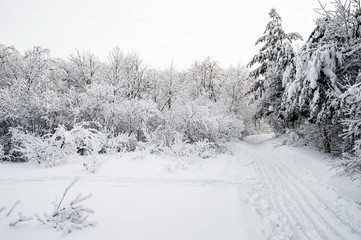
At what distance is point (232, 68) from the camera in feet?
103

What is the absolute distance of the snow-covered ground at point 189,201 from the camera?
353 cm

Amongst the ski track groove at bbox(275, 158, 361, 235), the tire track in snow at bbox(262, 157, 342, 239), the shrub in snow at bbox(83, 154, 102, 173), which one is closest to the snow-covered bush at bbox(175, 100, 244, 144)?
the ski track groove at bbox(275, 158, 361, 235)

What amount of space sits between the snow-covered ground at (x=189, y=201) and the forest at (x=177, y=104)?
106 centimetres

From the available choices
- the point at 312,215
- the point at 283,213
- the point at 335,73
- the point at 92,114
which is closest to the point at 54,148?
the point at 92,114

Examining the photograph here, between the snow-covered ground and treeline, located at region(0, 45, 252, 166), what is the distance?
1.77 m

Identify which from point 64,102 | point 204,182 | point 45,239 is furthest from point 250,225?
point 64,102

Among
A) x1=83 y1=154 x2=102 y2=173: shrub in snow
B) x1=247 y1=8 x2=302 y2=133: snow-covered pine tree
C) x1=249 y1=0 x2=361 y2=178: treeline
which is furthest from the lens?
x1=247 y1=8 x2=302 y2=133: snow-covered pine tree

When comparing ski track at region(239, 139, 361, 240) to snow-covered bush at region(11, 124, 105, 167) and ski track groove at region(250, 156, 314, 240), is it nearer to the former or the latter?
ski track groove at region(250, 156, 314, 240)

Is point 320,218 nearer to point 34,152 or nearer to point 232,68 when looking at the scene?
point 34,152

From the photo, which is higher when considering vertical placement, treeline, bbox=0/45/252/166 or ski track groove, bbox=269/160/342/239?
treeline, bbox=0/45/252/166

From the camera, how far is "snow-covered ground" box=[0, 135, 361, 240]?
3.53 metres

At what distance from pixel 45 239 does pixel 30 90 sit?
11295 millimetres

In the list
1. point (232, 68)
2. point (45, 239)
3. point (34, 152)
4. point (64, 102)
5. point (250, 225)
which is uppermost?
point (232, 68)

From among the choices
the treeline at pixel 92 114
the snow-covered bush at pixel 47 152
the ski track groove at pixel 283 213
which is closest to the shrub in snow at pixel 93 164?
the treeline at pixel 92 114
